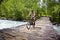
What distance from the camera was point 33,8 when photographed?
853 inches

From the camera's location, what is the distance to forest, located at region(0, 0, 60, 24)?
21.3 metres

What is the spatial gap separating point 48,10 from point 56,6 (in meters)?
0.99

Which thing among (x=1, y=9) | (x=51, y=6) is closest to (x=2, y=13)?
(x=1, y=9)

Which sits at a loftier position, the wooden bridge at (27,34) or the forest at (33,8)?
the wooden bridge at (27,34)

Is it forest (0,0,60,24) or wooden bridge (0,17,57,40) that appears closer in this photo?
wooden bridge (0,17,57,40)

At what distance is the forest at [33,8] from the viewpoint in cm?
2128

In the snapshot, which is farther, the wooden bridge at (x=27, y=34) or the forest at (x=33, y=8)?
the forest at (x=33, y=8)

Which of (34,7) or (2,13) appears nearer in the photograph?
(34,7)

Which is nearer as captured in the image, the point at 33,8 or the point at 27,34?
the point at 27,34

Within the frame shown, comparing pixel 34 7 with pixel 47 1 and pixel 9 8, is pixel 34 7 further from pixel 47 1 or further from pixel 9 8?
pixel 9 8

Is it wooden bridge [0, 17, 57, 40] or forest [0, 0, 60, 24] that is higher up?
wooden bridge [0, 17, 57, 40]

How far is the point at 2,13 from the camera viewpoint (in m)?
23.7

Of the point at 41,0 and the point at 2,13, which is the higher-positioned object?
the point at 41,0

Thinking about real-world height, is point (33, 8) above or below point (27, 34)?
below
